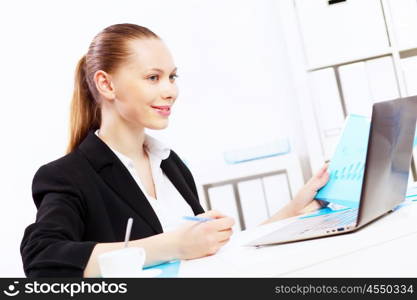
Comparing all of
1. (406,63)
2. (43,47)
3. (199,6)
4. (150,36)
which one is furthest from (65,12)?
(406,63)

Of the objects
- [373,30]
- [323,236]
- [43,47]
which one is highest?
[43,47]

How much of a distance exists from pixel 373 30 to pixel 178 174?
1346 mm

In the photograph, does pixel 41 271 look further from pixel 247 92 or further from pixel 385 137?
pixel 247 92

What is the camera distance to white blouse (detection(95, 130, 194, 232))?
147cm

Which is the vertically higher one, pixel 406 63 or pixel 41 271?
pixel 406 63

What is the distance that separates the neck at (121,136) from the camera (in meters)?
1.51

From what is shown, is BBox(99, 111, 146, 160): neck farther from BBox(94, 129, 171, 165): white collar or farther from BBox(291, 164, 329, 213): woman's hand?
BBox(291, 164, 329, 213): woman's hand

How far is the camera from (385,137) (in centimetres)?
93

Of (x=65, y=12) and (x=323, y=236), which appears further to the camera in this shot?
(x=65, y=12)

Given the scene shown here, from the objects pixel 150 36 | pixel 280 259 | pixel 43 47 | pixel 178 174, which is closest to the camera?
pixel 280 259

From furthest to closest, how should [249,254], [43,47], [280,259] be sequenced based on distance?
[43,47], [249,254], [280,259]

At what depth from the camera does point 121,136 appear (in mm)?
1520

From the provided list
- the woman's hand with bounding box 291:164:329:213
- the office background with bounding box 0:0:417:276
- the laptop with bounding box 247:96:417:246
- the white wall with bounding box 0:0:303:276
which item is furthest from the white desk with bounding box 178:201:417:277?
the white wall with bounding box 0:0:303:276

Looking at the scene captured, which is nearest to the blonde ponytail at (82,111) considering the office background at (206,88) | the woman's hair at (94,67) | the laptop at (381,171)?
the woman's hair at (94,67)
